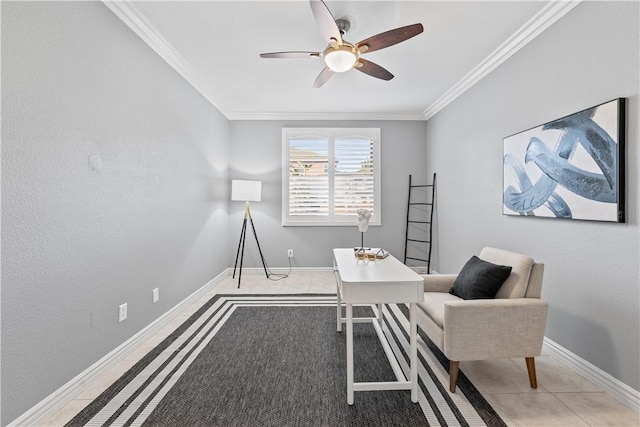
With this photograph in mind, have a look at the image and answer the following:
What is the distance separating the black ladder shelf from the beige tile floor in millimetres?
2660

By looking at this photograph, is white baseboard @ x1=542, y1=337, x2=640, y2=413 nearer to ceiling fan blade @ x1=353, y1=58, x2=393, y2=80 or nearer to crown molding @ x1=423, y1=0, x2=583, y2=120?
crown molding @ x1=423, y1=0, x2=583, y2=120

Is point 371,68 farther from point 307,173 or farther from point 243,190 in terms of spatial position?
point 243,190

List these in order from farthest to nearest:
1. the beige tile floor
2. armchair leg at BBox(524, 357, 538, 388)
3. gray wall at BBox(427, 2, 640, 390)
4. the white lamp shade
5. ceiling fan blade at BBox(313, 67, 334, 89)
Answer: the white lamp shade → ceiling fan blade at BBox(313, 67, 334, 89) → armchair leg at BBox(524, 357, 538, 388) → gray wall at BBox(427, 2, 640, 390) → the beige tile floor

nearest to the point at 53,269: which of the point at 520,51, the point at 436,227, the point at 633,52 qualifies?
the point at 633,52

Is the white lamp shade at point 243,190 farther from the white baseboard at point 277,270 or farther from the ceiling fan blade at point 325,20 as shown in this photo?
the ceiling fan blade at point 325,20

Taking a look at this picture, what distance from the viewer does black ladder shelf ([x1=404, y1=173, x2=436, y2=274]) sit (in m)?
4.93

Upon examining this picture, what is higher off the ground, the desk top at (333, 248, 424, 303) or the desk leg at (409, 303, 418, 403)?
the desk top at (333, 248, 424, 303)

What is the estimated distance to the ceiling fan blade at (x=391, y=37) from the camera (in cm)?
198

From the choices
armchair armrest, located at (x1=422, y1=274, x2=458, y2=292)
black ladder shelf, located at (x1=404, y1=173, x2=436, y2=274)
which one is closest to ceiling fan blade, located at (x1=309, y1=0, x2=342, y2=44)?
armchair armrest, located at (x1=422, y1=274, x2=458, y2=292)

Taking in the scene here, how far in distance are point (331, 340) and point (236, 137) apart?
3687mm

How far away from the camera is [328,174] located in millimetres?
4957

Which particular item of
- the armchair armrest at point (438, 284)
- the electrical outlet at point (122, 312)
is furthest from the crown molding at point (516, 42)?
the electrical outlet at point (122, 312)

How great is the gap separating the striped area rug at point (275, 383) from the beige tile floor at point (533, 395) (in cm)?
9

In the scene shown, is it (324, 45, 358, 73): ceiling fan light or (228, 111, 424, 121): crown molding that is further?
(228, 111, 424, 121): crown molding
